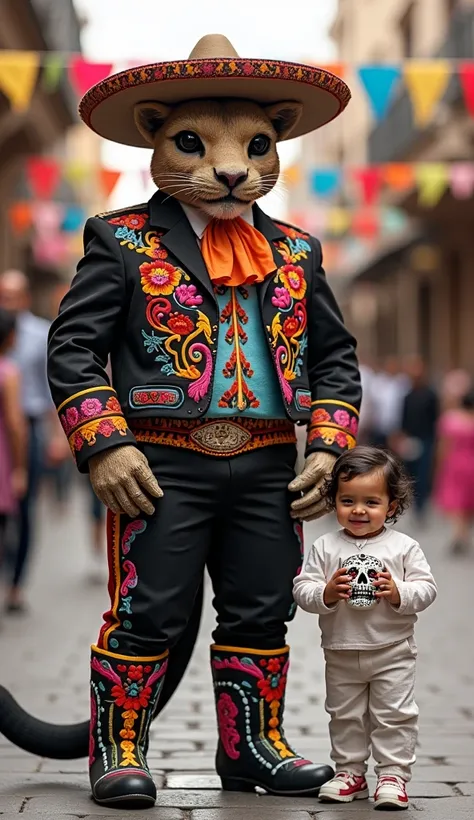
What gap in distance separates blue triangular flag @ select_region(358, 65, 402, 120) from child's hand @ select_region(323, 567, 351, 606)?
815 centimetres

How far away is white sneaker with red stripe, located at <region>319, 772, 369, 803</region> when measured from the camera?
3957 millimetres

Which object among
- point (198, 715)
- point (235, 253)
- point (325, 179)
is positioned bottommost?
point (198, 715)

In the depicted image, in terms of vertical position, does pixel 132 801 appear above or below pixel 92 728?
below

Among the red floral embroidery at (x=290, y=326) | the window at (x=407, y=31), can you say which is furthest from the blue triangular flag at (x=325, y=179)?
the red floral embroidery at (x=290, y=326)

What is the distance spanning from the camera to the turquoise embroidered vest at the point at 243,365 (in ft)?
13.3

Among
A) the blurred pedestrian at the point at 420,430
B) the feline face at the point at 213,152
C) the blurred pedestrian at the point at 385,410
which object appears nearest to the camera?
the feline face at the point at 213,152

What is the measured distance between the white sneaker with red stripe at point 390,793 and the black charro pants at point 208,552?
0.50m

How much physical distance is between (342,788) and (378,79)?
8.31 metres

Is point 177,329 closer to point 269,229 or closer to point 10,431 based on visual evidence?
point 269,229

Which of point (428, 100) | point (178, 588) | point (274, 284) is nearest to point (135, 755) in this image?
point (178, 588)

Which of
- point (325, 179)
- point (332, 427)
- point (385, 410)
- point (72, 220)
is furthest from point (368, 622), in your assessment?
point (72, 220)

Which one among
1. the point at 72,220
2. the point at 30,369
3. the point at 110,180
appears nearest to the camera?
the point at 30,369

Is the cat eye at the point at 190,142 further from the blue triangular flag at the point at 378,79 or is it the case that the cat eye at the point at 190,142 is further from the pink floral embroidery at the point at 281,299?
the blue triangular flag at the point at 378,79

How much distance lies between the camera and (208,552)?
417cm
